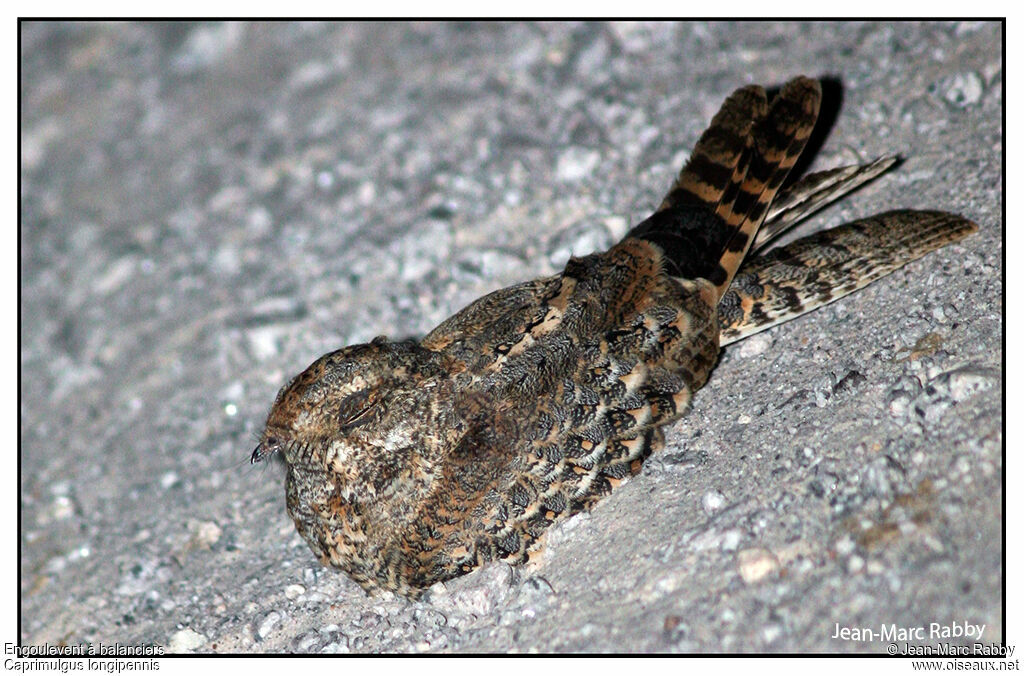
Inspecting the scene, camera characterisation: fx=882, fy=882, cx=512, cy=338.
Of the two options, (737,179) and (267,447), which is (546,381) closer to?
(267,447)

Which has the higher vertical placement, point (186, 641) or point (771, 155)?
point (771, 155)

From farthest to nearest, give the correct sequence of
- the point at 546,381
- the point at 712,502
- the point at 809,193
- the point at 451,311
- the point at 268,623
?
the point at 451,311 → the point at 809,193 → the point at 268,623 → the point at 546,381 → the point at 712,502

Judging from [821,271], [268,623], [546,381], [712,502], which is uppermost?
[546,381]

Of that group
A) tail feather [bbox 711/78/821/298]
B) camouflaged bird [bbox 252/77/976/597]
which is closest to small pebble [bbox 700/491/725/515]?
camouflaged bird [bbox 252/77/976/597]

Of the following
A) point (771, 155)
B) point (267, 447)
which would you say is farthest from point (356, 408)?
point (771, 155)

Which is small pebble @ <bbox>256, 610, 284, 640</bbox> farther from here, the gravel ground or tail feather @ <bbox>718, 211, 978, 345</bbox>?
tail feather @ <bbox>718, 211, 978, 345</bbox>

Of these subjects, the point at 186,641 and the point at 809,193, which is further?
the point at 809,193

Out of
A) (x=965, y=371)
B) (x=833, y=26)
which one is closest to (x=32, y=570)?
(x=965, y=371)
